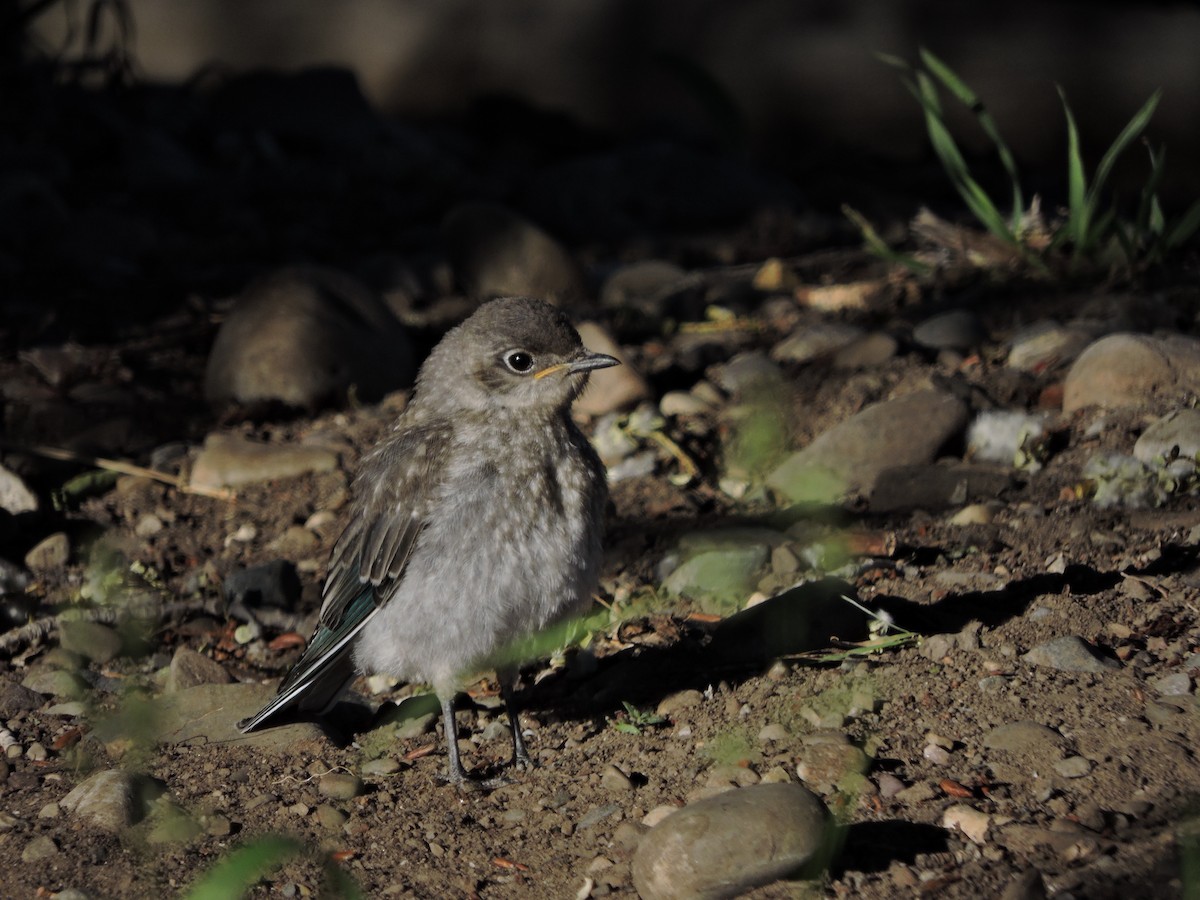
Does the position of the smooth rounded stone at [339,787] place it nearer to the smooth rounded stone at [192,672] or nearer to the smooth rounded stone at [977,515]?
the smooth rounded stone at [192,672]

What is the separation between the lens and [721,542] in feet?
18.9

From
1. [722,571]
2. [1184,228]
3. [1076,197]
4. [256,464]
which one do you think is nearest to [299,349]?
[256,464]

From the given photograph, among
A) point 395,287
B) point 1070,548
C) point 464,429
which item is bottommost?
point 395,287

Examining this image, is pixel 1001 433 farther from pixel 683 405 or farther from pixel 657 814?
pixel 657 814

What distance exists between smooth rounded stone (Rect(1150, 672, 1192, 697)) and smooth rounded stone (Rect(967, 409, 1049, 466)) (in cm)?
187

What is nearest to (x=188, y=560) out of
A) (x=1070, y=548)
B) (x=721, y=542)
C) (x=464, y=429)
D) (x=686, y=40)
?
(x=464, y=429)

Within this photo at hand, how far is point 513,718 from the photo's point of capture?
16.1 ft

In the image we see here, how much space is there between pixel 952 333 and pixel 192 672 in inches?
154

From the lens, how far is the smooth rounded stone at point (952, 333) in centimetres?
719

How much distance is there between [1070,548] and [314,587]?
299 centimetres

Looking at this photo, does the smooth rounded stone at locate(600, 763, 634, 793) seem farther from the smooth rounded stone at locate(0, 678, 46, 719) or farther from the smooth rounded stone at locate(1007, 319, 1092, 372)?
the smooth rounded stone at locate(1007, 319, 1092, 372)

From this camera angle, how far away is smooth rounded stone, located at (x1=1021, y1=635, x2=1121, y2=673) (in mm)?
4453

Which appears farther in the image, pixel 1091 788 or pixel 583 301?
pixel 583 301

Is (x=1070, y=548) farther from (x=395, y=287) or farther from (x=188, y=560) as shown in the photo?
Result: (x=395, y=287)
